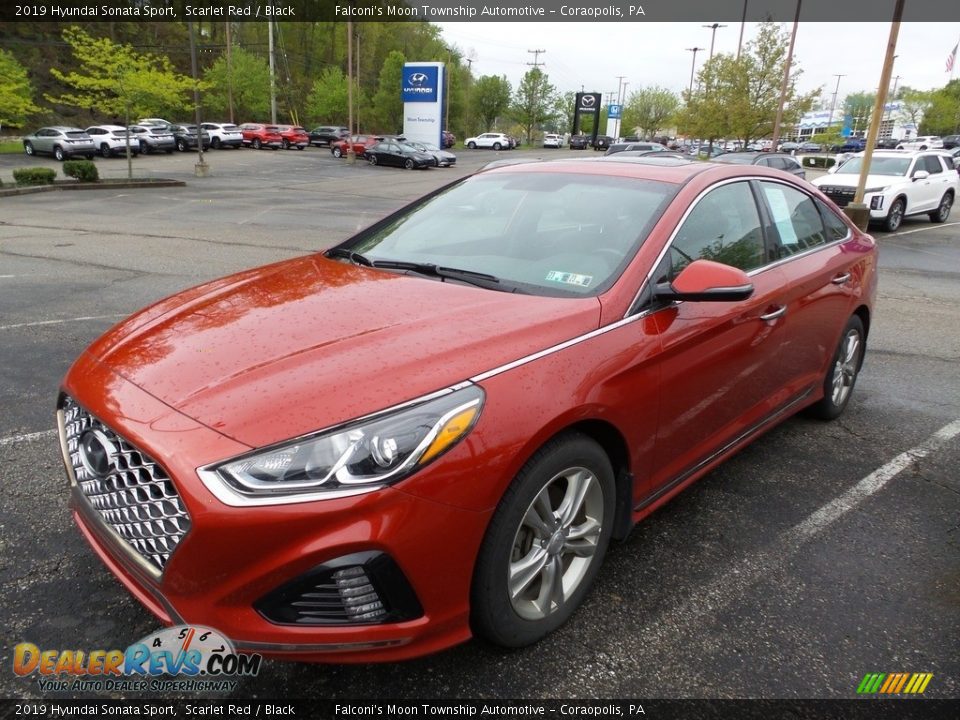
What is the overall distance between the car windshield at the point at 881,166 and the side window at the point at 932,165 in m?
0.88

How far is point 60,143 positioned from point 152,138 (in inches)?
211

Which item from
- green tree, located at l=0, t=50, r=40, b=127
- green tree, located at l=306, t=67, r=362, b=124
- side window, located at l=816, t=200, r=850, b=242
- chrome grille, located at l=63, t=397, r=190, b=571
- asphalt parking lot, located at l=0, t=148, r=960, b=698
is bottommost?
asphalt parking lot, located at l=0, t=148, r=960, b=698

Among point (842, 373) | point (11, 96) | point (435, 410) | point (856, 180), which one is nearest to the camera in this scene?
point (435, 410)

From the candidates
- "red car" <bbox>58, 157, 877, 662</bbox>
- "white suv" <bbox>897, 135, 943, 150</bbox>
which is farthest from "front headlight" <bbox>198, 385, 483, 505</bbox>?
"white suv" <bbox>897, 135, 943, 150</bbox>

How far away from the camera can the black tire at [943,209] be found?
17.2 meters

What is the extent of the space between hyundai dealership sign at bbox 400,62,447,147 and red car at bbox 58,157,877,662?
1765 inches

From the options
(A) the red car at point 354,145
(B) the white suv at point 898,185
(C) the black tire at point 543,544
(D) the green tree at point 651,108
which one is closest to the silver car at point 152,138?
(A) the red car at point 354,145

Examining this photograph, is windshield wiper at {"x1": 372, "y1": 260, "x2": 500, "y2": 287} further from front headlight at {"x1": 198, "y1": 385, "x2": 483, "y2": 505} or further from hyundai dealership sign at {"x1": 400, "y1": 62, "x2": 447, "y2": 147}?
hyundai dealership sign at {"x1": 400, "y1": 62, "x2": 447, "y2": 147}

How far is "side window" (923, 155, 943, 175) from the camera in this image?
16.5 metres

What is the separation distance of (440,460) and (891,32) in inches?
573

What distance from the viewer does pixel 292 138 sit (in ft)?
157

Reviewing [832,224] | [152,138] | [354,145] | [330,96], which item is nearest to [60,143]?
[152,138]

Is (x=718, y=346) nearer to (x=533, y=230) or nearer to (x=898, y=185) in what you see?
(x=533, y=230)

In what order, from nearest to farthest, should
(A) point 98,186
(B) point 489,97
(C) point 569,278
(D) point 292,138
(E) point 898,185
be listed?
(C) point 569,278
(E) point 898,185
(A) point 98,186
(D) point 292,138
(B) point 489,97
